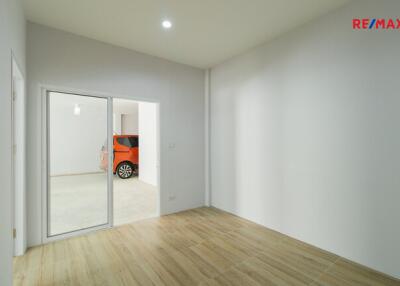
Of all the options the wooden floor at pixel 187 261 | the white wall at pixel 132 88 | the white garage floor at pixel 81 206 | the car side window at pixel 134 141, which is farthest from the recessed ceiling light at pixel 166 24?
the car side window at pixel 134 141

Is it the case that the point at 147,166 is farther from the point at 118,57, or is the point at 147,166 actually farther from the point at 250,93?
the point at 250,93

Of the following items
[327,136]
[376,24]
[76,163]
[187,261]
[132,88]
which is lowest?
[187,261]

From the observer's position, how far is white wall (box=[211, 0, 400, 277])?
78.6 inches

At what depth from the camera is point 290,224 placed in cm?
281

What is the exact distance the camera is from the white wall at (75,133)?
2.80m

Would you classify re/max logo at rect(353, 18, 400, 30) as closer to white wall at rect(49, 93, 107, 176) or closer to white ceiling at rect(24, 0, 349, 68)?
white ceiling at rect(24, 0, 349, 68)

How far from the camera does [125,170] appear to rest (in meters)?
6.87

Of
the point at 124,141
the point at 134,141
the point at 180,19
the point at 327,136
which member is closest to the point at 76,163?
the point at 180,19

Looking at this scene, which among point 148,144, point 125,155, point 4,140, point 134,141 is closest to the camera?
point 4,140

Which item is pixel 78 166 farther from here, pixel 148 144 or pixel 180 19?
pixel 148 144

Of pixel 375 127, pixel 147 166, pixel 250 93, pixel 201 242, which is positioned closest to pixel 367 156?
pixel 375 127

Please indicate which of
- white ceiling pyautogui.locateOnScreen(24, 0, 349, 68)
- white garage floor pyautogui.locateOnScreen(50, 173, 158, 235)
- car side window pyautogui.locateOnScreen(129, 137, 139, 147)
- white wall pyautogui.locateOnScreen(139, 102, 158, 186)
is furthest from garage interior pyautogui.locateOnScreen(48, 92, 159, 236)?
car side window pyautogui.locateOnScreen(129, 137, 139, 147)

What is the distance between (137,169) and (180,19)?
583cm

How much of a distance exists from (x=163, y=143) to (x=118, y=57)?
1.62 metres
